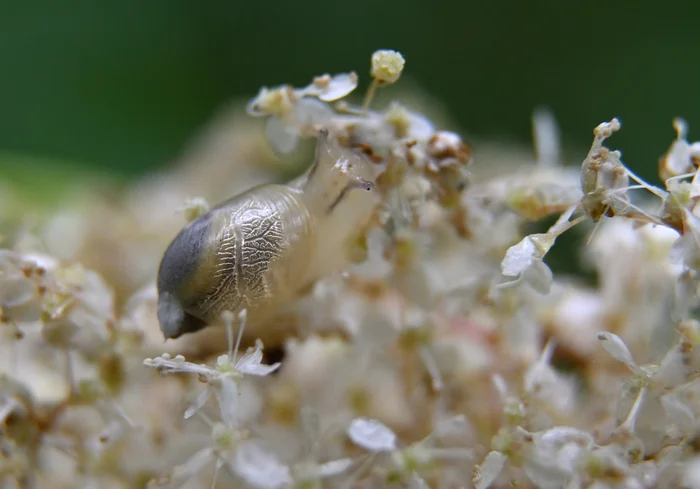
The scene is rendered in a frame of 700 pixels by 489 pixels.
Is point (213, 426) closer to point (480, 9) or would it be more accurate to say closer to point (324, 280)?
point (324, 280)

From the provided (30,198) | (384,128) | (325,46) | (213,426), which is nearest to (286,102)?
(384,128)

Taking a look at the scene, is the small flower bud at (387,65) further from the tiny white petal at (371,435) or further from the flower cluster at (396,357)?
the tiny white petal at (371,435)

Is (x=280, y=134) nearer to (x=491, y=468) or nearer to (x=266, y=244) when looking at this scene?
(x=266, y=244)

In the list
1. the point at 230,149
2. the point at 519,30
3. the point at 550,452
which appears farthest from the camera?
the point at 519,30

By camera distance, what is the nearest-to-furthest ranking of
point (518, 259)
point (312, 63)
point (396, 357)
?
point (518, 259)
point (396, 357)
point (312, 63)

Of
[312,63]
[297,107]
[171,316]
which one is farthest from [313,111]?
[312,63]

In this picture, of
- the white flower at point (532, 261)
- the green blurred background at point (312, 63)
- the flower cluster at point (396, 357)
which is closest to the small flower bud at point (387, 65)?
the flower cluster at point (396, 357)

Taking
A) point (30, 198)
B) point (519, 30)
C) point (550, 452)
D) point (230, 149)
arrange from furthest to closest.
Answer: point (519, 30), point (230, 149), point (30, 198), point (550, 452)
